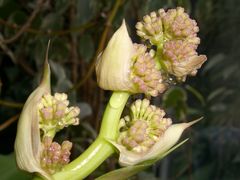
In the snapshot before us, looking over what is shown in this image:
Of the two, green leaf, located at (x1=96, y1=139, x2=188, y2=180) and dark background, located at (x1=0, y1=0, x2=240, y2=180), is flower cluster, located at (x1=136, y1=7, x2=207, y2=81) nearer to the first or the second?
green leaf, located at (x1=96, y1=139, x2=188, y2=180)

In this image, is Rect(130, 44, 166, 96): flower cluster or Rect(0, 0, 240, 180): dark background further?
Rect(0, 0, 240, 180): dark background

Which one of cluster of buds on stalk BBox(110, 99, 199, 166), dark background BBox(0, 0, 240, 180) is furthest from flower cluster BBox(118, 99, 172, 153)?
dark background BBox(0, 0, 240, 180)

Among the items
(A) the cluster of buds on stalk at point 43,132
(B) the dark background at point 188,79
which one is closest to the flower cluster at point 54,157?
(A) the cluster of buds on stalk at point 43,132

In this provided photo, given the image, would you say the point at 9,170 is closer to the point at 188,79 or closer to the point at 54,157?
the point at 54,157

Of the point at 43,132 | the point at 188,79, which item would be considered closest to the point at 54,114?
the point at 43,132

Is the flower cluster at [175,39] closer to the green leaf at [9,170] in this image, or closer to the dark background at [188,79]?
the green leaf at [9,170]

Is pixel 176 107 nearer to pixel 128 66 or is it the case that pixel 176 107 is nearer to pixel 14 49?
pixel 14 49
